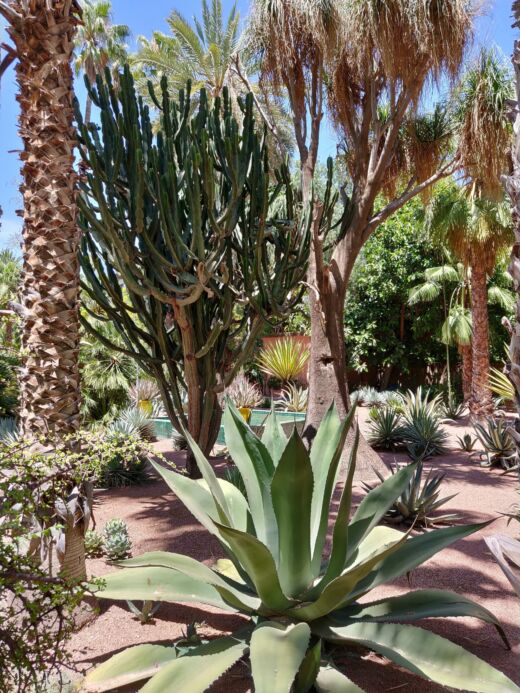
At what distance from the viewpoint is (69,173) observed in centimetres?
360

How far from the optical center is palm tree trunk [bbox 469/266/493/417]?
12508 millimetres

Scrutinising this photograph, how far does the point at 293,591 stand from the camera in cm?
271

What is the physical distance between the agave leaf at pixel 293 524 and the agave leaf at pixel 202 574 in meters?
0.21

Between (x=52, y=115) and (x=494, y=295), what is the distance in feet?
54.1

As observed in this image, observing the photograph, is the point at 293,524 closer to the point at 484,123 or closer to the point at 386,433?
the point at 386,433

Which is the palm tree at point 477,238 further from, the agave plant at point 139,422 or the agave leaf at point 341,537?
the agave leaf at point 341,537

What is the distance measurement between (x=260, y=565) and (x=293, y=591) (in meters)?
0.37

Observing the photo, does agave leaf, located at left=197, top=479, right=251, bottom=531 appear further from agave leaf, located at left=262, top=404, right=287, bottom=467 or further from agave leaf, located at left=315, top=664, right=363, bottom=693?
agave leaf, located at left=315, top=664, right=363, bottom=693

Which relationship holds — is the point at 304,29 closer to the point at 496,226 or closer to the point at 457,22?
the point at 457,22

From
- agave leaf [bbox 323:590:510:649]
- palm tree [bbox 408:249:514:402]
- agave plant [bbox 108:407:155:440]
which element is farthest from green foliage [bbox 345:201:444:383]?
agave leaf [bbox 323:590:510:649]

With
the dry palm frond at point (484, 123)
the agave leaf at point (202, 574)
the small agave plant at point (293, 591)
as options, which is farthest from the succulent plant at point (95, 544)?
the dry palm frond at point (484, 123)

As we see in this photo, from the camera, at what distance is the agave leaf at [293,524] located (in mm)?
2588

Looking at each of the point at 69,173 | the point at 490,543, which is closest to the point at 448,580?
the point at 490,543

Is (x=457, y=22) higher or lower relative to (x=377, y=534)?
higher
